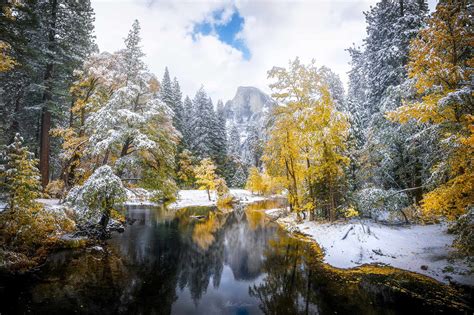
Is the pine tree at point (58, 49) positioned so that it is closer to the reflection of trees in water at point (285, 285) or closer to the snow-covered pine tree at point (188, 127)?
the reflection of trees in water at point (285, 285)

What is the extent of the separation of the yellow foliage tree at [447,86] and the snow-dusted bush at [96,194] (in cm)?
1325

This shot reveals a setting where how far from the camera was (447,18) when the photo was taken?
891cm

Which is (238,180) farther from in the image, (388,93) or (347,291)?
(347,291)

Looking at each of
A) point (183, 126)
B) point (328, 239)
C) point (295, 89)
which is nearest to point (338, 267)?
point (328, 239)

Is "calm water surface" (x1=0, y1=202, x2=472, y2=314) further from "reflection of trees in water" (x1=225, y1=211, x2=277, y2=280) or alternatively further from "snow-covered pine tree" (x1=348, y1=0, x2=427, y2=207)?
"snow-covered pine tree" (x1=348, y1=0, x2=427, y2=207)

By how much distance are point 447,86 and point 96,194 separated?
15945 millimetres

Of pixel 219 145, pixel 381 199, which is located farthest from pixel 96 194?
pixel 219 145

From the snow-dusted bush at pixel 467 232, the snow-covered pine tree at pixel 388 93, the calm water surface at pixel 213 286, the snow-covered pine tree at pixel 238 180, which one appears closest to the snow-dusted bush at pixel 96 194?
the calm water surface at pixel 213 286

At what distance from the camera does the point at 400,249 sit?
37.3 feet

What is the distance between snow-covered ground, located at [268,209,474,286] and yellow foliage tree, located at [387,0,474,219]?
7.05ft

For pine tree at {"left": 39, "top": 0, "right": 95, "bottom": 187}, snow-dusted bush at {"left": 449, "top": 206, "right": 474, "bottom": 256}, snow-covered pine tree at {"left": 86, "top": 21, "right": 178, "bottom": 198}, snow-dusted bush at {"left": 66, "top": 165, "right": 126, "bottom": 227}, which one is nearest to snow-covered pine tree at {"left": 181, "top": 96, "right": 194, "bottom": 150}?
pine tree at {"left": 39, "top": 0, "right": 95, "bottom": 187}

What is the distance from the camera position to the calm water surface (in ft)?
24.2

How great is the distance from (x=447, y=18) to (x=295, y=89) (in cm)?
944

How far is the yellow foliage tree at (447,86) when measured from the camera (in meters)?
7.90
